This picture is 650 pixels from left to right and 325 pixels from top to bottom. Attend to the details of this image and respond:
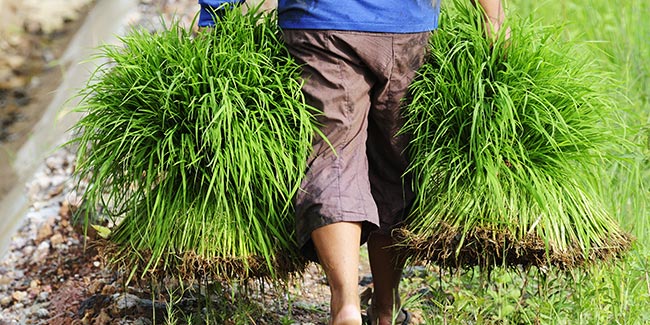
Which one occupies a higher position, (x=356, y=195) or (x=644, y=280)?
(x=356, y=195)

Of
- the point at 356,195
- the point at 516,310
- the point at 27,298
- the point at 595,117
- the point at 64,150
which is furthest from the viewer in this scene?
the point at 64,150

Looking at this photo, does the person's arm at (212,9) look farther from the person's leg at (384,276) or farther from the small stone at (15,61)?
the small stone at (15,61)

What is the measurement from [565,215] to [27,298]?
7.10ft

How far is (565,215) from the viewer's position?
2623 millimetres

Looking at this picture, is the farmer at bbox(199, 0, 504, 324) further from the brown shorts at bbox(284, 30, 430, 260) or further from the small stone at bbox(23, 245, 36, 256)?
the small stone at bbox(23, 245, 36, 256)

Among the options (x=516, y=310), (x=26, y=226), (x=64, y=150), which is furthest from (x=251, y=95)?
(x=64, y=150)

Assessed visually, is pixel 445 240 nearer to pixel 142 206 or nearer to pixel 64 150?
pixel 142 206

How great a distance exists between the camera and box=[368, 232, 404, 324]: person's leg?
113 inches

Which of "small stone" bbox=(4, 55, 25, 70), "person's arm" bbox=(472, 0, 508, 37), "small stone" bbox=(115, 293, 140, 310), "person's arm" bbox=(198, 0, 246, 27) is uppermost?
"small stone" bbox=(4, 55, 25, 70)

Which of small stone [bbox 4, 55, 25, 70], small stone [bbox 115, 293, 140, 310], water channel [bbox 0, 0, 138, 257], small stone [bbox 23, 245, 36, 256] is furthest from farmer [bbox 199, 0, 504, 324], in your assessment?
small stone [bbox 4, 55, 25, 70]

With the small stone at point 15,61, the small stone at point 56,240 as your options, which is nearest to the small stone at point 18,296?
the small stone at point 56,240

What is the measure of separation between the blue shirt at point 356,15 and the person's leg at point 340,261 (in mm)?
549

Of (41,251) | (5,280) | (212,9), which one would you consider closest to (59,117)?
(41,251)

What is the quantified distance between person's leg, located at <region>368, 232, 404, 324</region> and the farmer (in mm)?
164
